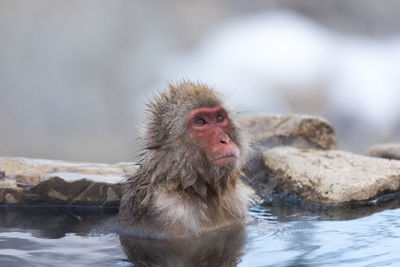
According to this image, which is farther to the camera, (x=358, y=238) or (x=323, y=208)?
(x=323, y=208)

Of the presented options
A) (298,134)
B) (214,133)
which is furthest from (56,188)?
(298,134)

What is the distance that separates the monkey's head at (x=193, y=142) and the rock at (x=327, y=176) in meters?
1.21

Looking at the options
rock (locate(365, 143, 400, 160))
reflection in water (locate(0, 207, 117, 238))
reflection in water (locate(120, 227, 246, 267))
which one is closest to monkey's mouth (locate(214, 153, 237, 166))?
reflection in water (locate(120, 227, 246, 267))

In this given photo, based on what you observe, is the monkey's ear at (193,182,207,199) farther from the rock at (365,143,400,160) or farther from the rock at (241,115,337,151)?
the rock at (365,143,400,160)

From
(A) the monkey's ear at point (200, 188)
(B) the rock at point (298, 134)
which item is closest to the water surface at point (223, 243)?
(A) the monkey's ear at point (200, 188)

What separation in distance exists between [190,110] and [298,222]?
110 cm

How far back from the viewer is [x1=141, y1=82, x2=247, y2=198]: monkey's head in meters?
3.29

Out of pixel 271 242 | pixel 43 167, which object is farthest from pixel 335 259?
pixel 43 167

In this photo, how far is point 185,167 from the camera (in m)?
3.30

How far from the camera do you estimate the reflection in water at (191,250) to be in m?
2.79

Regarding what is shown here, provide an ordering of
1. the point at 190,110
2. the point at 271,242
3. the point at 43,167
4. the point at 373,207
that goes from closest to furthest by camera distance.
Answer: the point at 271,242 < the point at 190,110 < the point at 373,207 < the point at 43,167

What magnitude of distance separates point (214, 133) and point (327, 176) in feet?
5.33

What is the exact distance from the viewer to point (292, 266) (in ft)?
8.63

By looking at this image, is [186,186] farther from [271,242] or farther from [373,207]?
[373,207]
